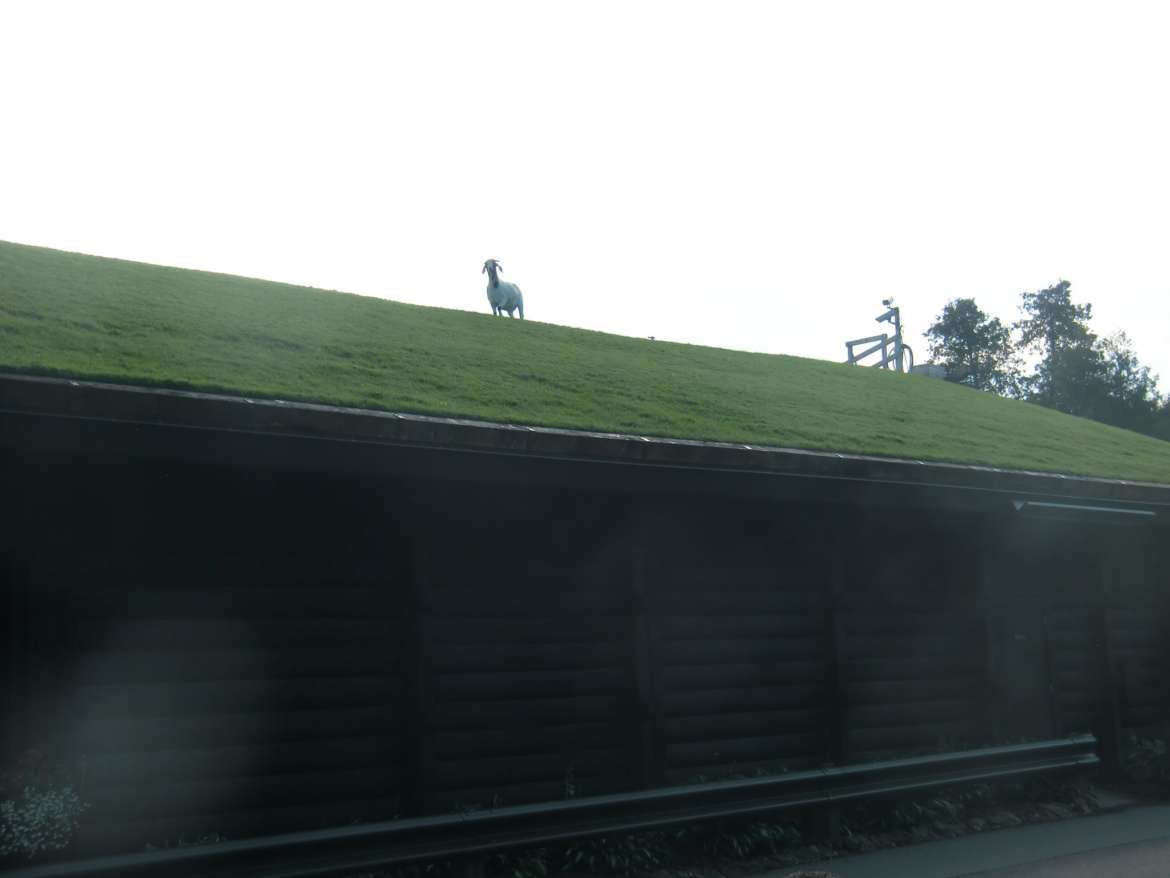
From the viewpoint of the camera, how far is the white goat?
1972 cm

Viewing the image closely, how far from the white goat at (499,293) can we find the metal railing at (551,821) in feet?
37.5

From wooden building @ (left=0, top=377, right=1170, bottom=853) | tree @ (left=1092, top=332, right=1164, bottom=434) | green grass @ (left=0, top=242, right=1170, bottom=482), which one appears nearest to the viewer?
wooden building @ (left=0, top=377, right=1170, bottom=853)

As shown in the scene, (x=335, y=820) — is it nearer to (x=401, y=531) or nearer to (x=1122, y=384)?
(x=401, y=531)

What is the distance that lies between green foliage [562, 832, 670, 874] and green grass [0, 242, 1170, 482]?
2.88 meters

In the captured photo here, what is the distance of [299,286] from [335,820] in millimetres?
8258

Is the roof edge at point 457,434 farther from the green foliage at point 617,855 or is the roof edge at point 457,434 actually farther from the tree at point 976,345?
the tree at point 976,345

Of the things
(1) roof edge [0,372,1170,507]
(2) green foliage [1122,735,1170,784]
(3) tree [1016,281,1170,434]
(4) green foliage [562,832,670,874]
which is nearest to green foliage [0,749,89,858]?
(1) roof edge [0,372,1170,507]

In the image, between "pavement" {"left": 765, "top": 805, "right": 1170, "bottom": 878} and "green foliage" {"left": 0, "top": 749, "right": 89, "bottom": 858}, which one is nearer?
"green foliage" {"left": 0, "top": 749, "right": 89, "bottom": 858}

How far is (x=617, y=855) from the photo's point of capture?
8.16 metres

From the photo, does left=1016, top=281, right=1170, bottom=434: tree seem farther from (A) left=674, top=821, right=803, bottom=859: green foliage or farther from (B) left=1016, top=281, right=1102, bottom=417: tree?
(A) left=674, top=821, right=803, bottom=859: green foliage

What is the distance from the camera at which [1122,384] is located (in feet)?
187

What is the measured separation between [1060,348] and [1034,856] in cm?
5884

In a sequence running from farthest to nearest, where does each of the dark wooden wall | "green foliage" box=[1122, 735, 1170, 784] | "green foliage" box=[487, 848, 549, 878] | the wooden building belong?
1. "green foliage" box=[1122, 735, 1170, 784]
2. "green foliage" box=[487, 848, 549, 878]
3. the dark wooden wall
4. the wooden building

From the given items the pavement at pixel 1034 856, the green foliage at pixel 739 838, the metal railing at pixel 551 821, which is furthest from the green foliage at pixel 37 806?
the pavement at pixel 1034 856
